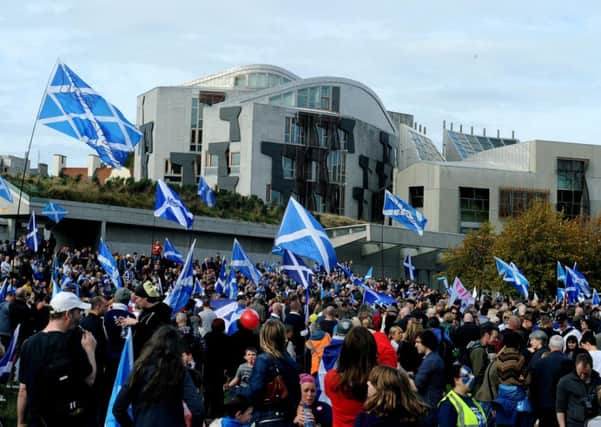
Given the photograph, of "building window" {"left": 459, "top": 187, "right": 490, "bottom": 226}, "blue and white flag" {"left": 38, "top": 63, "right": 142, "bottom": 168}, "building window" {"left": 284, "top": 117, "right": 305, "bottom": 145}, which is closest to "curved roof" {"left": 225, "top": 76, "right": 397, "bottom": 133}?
"building window" {"left": 284, "top": 117, "right": 305, "bottom": 145}

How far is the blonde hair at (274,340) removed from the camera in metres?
7.52

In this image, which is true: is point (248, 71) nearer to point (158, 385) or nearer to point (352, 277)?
point (352, 277)

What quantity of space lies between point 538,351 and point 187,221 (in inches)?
590

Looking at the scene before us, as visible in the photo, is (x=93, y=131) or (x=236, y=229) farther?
(x=236, y=229)

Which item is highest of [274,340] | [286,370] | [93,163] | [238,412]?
[93,163]

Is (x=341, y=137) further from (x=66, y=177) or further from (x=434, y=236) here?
(x=66, y=177)

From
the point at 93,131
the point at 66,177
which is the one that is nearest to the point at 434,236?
the point at 66,177

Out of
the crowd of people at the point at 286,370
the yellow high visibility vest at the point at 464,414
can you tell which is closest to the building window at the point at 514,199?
the crowd of people at the point at 286,370

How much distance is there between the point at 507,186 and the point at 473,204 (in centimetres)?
310

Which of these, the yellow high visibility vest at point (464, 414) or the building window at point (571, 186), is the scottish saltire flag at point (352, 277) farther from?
the building window at point (571, 186)

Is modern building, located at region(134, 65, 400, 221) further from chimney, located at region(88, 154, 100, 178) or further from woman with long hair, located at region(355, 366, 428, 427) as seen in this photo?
woman with long hair, located at region(355, 366, 428, 427)

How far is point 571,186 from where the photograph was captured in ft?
263

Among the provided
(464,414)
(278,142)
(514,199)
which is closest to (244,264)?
(464,414)

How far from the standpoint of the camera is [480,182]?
7825 cm
